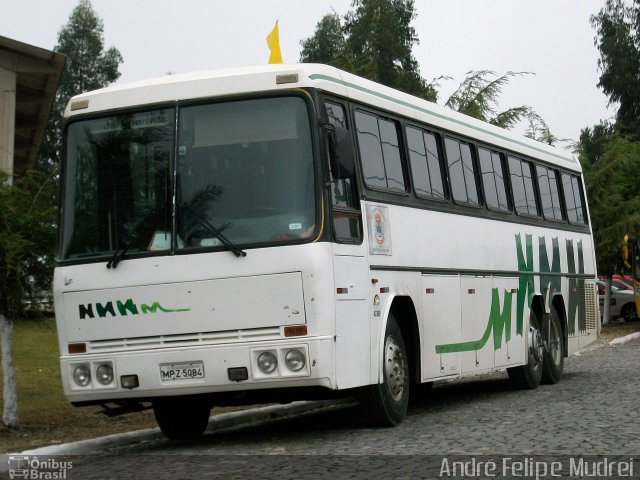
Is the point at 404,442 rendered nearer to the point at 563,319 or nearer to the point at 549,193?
the point at 563,319

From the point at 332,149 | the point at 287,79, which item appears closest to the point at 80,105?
the point at 287,79

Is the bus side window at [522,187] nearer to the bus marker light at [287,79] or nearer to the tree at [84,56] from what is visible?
the bus marker light at [287,79]

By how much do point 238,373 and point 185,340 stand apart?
0.56m

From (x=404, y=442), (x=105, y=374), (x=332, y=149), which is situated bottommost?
(x=404, y=442)

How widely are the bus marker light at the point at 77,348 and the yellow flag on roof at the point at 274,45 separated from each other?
396 centimetres

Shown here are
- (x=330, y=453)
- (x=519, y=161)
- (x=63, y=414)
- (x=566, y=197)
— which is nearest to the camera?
(x=330, y=453)

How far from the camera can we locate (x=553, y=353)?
60.0 feet

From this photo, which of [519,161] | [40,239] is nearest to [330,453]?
[40,239]

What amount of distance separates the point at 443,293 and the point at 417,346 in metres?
1.11

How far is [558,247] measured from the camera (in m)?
18.9

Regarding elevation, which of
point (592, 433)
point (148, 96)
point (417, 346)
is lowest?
point (592, 433)

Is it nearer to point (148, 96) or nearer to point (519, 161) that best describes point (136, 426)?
point (148, 96)

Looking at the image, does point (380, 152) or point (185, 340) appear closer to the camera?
point (185, 340)

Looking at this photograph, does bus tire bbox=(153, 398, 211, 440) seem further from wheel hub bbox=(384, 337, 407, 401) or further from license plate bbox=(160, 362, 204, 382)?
wheel hub bbox=(384, 337, 407, 401)
